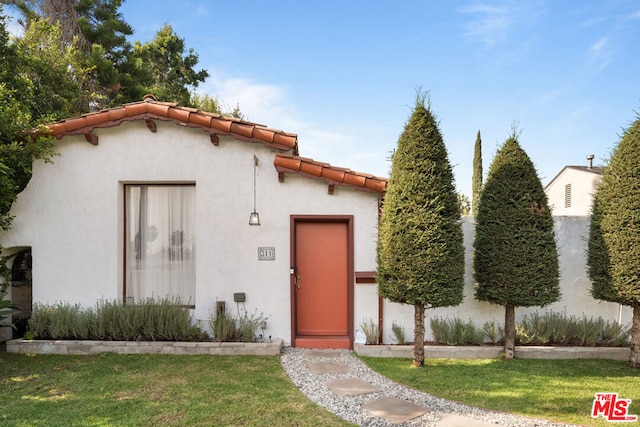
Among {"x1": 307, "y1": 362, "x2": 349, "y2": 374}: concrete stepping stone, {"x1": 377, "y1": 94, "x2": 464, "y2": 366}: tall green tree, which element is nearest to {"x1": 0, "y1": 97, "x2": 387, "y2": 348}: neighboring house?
{"x1": 307, "y1": 362, "x2": 349, "y2": 374}: concrete stepping stone

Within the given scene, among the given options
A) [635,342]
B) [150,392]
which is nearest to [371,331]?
[150,392]

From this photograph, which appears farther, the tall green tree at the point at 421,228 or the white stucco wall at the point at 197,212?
the white stucco wall at the point at 197,212

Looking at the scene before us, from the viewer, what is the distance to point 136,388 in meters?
4.54

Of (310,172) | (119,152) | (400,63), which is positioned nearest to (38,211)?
(119,152)

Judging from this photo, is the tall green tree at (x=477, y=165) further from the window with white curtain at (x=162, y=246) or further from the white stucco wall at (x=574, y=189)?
the window with white curtain at (x=162, y=246)

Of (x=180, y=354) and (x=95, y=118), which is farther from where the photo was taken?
(x=95, y=118)

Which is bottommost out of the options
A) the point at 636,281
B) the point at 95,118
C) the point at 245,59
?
the point at 636,281

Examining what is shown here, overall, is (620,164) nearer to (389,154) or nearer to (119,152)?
(389,154)

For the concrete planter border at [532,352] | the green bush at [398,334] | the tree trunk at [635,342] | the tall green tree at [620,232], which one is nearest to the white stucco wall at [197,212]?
the green bush at [398,334]

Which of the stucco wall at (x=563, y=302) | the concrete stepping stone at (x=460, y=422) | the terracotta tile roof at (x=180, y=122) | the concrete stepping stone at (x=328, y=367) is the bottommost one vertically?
the concrete stepping stone at (x=328, y=367)

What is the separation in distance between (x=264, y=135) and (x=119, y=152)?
108 inches

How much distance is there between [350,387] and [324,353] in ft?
4.91

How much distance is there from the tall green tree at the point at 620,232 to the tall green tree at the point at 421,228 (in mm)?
2228

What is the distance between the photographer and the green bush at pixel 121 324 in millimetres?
6195
